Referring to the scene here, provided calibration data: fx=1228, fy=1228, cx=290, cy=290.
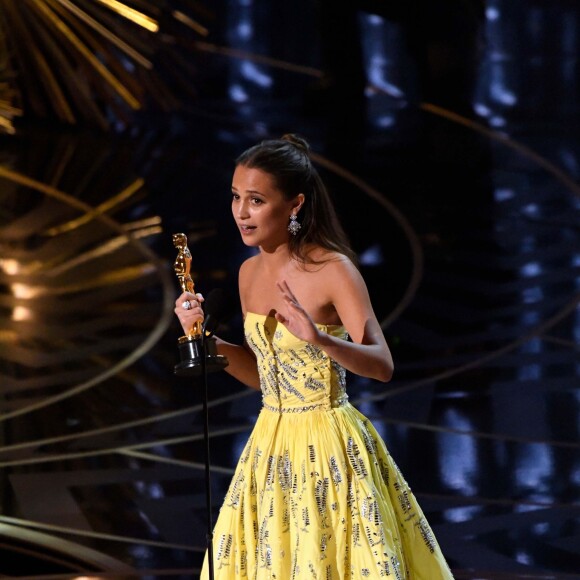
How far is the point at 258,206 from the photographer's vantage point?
3.46 meters

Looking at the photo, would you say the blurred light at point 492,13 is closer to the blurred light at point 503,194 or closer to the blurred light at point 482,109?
the blurred light at point 482,109

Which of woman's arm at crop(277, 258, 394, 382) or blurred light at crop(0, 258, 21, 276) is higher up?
blurred light at crop(0, 258, 21, 276)

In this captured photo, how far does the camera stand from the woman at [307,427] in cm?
A: 334

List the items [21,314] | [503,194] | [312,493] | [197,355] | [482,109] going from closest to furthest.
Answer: [197,355] < [312,493] < [21,314] < [503,194] < [482,109]

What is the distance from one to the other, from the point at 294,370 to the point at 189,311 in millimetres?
367

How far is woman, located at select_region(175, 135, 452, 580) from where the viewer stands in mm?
3340

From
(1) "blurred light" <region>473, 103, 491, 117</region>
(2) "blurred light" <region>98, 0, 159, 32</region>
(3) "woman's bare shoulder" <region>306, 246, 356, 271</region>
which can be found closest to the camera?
(3) "woman's bare shoulder" <region>306, 246, 356, 271</region>

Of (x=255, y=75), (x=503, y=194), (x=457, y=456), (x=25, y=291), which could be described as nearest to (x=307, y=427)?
(x=457, y=456)

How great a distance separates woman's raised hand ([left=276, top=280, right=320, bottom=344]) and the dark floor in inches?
74.4

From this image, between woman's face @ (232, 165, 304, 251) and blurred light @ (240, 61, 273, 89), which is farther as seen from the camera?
blurred light @ (240, 61, 273, 89)

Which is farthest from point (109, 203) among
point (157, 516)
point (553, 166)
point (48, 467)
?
point (157, 516)

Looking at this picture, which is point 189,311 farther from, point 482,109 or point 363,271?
point 482,109

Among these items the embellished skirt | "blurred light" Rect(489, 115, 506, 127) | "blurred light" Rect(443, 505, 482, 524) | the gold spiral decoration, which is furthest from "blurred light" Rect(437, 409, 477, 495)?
"blurred light" Rect(489, 115, 506, 127)

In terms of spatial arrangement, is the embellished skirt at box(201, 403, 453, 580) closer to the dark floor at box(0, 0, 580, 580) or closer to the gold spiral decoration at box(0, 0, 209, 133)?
the dark floor at box(0, 0, 580, 580)
